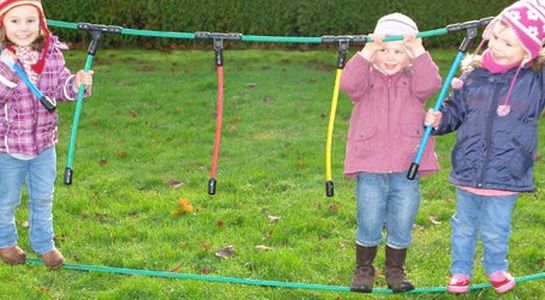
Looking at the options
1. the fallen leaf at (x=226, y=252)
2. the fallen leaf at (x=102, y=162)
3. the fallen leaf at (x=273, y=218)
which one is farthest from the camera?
the fallen leaf at (x=102, y=162)

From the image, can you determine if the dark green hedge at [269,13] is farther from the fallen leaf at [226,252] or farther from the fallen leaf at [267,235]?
the fallen leaf at [226,252]

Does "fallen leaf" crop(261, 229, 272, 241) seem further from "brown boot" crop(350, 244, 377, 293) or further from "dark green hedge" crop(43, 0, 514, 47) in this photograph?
"dark green hedge" crop(43, 0, 514, 47)

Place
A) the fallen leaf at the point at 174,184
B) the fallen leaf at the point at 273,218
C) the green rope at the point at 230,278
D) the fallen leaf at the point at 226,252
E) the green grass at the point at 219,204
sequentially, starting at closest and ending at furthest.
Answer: the green rope at the point at 230,278, the green grass at the point at 219,204, the fallen leaf at the point at 226,252, the fallen leaf at the point at 273,218, the fallen leaf at the point at 174,184

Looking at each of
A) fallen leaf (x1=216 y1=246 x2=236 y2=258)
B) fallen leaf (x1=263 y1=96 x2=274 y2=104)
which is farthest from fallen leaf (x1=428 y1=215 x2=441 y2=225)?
fallen leaf (x1=263 y1=96 x2=274 y2=104)

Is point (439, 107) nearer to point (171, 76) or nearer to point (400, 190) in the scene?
point (400, 190)

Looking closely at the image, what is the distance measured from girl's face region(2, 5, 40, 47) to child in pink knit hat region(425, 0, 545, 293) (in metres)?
2.32

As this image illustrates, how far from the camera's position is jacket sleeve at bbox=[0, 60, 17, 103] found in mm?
4652

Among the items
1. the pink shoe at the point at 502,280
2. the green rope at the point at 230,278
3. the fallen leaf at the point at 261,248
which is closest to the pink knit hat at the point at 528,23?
the pink shoe at the point at 502,280

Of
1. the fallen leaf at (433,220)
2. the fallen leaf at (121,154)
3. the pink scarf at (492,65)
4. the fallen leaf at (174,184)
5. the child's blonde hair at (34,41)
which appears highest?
the child's blonde hair at (34,41)

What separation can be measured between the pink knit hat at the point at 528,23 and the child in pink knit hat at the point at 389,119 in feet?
1.57

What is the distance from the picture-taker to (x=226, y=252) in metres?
6.07

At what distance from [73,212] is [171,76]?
18.8 ft

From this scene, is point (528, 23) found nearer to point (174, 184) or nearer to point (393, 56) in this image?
point (393, 56)

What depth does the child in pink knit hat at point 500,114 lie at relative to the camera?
14.4 ft
